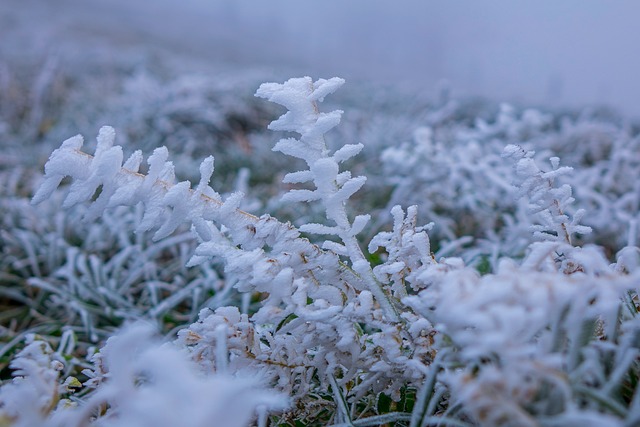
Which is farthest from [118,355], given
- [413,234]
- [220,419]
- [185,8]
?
[185,8]

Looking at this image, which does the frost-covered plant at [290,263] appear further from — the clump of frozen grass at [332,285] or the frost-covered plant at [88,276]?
the frost-covered plant at [88,276]

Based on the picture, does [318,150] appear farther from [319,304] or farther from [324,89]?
[319,304]

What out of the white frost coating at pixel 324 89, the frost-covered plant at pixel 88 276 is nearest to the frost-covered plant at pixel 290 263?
the white frost coating at pixel 324 89

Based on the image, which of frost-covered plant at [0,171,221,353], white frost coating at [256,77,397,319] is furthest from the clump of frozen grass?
frost-covered plant at [0,171,221,353]

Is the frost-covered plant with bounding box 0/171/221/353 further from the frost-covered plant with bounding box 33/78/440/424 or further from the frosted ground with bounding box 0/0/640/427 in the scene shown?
the frost-covered plant with bounding box 33/78/440/424

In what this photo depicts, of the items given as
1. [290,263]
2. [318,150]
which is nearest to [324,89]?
[318,150]

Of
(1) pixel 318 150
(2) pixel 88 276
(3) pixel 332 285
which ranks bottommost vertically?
(2) pixel 88 276

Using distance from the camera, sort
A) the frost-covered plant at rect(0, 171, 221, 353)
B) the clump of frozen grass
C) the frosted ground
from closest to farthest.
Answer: the frosted ground → the clump of frozen grass → the frost-covered plant at rect(0, 171, 221, 353)

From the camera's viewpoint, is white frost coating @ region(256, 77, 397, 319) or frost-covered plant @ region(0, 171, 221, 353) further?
frost-covered plant @ region(0, 171, 221, 353)

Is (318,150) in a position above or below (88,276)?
above

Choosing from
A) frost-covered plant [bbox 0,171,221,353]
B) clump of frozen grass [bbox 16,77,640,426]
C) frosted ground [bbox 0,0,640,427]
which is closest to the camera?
frosted ground [bbox 0,0,640,427]

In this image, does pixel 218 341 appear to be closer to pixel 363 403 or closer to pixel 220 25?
pixel 363 403

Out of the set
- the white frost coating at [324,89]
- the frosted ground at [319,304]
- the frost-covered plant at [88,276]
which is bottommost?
the frost-covered plant at [88,276]
